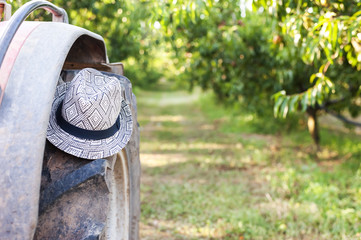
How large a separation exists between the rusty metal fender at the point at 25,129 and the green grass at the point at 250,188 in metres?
2.04

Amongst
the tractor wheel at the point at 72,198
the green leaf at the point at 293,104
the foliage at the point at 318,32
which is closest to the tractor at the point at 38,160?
the tractor wheel at the point at 72,198

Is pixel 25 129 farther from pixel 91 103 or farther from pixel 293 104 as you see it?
pixel 293 104

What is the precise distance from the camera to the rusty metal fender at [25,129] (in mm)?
977

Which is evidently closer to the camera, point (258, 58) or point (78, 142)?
point (78, 142)

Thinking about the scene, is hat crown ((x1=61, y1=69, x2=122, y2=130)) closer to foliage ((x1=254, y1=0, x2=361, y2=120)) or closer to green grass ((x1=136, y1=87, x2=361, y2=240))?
foliage ((x1=254, y1=0, x2=361, y2=120))

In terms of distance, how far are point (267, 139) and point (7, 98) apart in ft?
23.1

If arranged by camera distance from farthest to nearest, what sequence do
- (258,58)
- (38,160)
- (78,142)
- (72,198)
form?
(258,58) → (78,142) → (72,198) → (38,160)

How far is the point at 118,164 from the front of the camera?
1.71 m

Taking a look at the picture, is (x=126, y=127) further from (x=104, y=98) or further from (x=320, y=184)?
(x=320, y=184)

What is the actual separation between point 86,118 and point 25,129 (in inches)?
12.2

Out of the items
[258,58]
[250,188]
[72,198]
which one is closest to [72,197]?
[72,198]

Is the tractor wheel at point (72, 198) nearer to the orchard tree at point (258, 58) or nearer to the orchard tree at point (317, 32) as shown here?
the orchard tree at point (317, 32)

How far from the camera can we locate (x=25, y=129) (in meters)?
1.03

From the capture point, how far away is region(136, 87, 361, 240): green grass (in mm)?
2980
